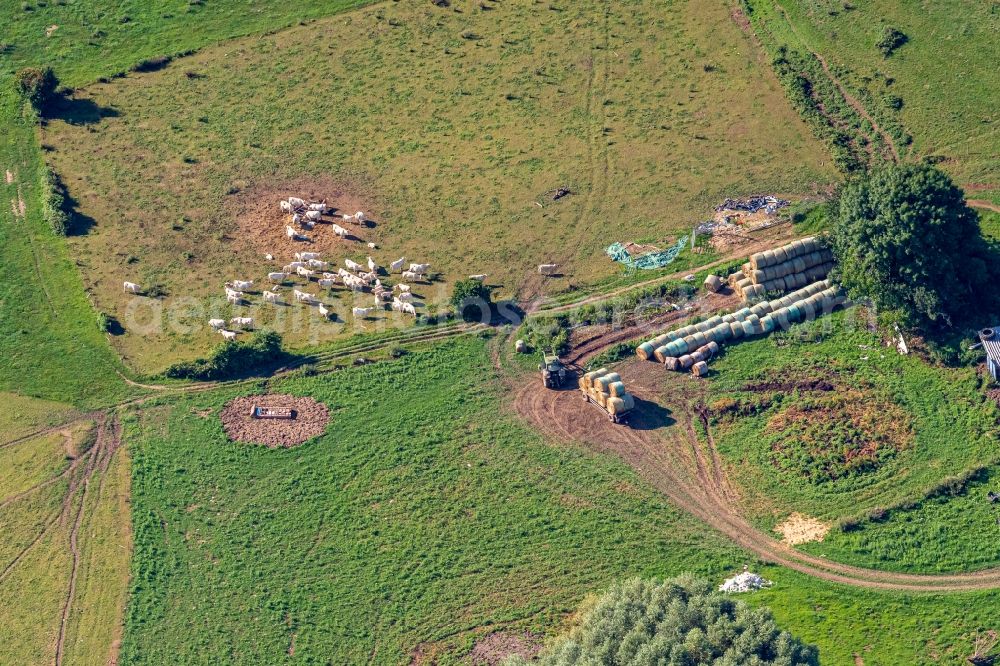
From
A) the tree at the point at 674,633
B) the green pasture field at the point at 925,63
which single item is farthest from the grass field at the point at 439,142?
the tree at the point at 674,633

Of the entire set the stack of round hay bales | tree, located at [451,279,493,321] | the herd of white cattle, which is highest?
the herd of white cattle

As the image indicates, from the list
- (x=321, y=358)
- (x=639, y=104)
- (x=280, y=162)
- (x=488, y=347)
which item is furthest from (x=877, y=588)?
(x=280, y=162)

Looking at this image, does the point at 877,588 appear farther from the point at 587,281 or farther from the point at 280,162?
the point at 280,162

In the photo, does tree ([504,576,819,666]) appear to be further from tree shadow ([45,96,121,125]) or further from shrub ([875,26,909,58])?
tree shadow ([45,96,121,125])

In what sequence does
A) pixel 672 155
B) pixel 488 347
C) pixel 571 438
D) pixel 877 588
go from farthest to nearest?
1. pixel 672 155
2. pixel 488 347
3. pixel 571 438
4. pixel 877 588

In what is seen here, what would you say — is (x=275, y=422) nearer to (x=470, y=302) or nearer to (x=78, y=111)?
(x=470, y=302)

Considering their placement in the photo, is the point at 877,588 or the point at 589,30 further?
the point at 589,30

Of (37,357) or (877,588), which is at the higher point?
(37,357)

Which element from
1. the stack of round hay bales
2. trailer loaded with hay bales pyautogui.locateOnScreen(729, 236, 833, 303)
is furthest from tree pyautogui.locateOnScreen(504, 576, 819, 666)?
trailer loaded with hay bales pyautogui.locateOnScreen(729, 236, 833, 303)
